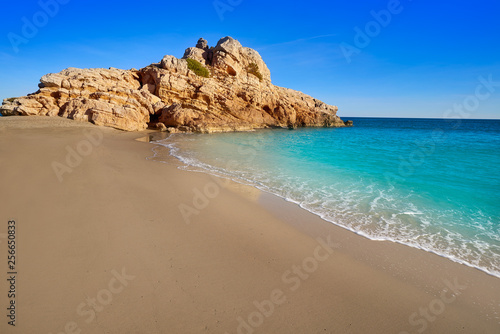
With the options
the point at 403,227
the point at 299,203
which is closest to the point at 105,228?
the point at 299,203

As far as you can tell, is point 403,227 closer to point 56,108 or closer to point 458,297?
point 458,297

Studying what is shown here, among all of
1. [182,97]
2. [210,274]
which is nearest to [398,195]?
[210,274]

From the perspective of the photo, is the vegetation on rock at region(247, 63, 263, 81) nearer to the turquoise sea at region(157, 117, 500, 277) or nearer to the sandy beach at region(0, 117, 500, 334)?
the turquoise sea at region(157, 117, 500, 277)

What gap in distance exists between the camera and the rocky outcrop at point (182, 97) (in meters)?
22.7

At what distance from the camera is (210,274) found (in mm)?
3441

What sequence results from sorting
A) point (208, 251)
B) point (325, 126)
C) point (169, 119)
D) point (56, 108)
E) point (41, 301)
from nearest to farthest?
point (41, 301)
point (208, 251)
point (56, 108)
point (169, 119)
point (325, 126)

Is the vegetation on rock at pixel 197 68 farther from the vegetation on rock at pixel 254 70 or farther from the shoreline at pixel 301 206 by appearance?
the shoreline at pixel 301 206

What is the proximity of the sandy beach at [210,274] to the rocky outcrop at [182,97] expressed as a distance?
20.4 m

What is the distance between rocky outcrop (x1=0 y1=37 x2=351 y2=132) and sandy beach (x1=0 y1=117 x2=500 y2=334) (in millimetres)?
20367

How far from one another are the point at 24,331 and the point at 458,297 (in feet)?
17.8

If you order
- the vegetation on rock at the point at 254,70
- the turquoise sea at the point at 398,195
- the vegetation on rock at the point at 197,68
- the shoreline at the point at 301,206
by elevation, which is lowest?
the shoreline at the point at 301,206

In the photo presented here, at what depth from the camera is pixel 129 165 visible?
973cm

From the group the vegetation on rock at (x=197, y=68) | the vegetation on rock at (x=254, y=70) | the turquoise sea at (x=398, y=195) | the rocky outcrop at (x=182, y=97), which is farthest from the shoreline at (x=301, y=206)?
the vegetation on rock at (x=254, y=70)

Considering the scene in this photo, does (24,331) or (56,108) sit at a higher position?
(56,108)
